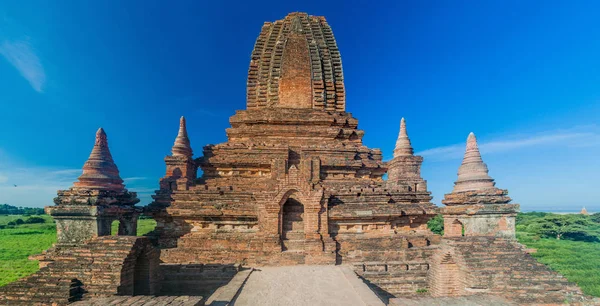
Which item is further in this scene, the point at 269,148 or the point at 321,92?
the point at 321,92

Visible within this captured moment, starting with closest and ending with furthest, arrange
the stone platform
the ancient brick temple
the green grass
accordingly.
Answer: the stone platform
the ancient brick temple
the green grass

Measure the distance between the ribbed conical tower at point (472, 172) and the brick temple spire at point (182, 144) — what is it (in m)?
15.4

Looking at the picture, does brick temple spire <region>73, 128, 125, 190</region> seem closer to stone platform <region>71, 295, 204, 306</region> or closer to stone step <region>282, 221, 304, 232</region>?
stone platform <region>71, 295, 204, 306</region>

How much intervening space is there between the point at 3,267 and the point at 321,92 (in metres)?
28.9

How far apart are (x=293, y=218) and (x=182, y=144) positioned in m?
10.2

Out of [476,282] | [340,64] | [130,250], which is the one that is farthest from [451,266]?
[340,64]

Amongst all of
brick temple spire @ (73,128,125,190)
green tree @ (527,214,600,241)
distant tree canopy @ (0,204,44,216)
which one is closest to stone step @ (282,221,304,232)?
brick temple spire @ (73,128,125,190)

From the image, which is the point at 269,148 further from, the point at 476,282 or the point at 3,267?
the point at 3,267

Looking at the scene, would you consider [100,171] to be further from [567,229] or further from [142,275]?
[567,229]

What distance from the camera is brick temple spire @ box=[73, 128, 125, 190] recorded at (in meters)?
11.5

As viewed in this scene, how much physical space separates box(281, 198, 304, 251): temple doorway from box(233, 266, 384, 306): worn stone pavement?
1136mm

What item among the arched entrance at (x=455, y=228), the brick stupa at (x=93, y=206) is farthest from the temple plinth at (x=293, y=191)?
the brick stupa at (x=93, y=206)

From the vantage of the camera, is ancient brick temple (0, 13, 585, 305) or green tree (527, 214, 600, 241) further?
green tree (527, 214, 600, 241)

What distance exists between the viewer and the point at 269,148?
609 inches
